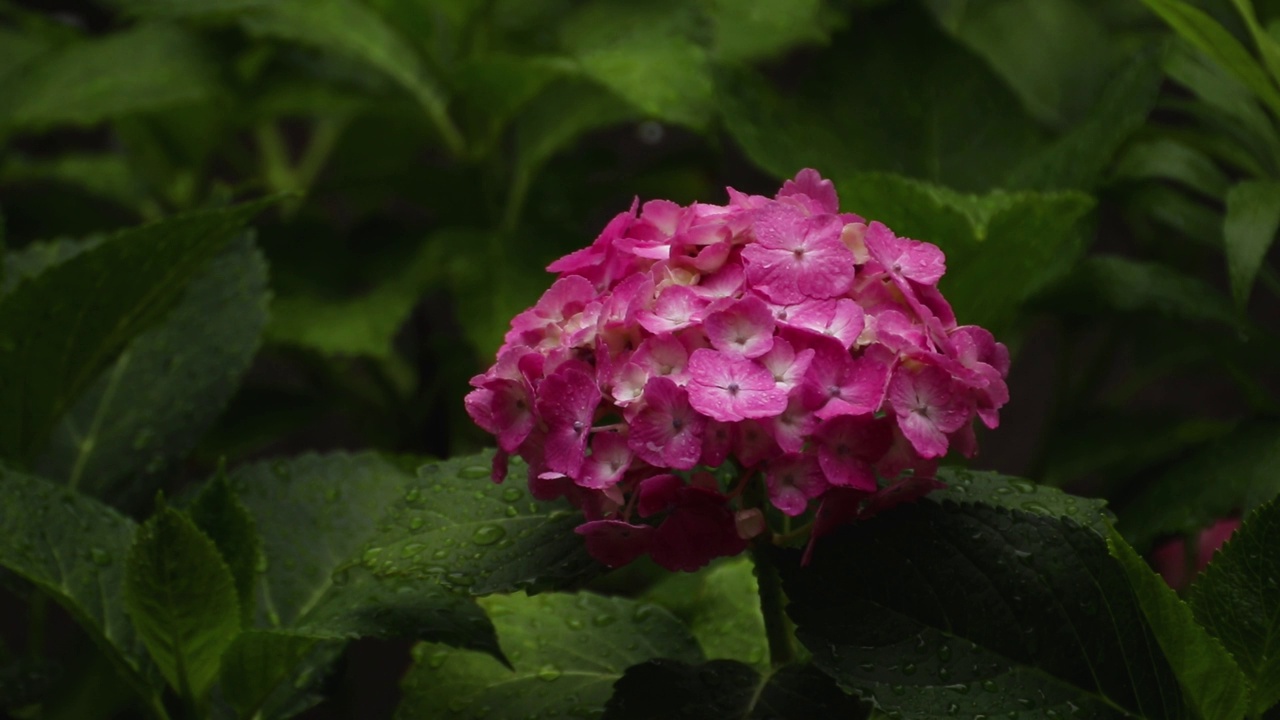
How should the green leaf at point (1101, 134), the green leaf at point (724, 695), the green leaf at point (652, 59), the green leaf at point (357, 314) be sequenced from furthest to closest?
the green leaf at point (357, 314), the green leaf at point (652, 59), the green leaf at point (1101, 134), the green leaf at point (724, 695)

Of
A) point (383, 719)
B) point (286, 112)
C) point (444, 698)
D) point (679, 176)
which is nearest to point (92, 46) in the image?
point (286, 112)

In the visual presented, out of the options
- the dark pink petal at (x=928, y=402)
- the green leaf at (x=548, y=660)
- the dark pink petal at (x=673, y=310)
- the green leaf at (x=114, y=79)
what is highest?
the dark pink petal at (x=673, y=310)

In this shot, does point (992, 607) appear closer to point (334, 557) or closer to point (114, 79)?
point (334, 557)

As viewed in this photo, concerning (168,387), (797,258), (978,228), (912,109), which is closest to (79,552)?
(168,387)

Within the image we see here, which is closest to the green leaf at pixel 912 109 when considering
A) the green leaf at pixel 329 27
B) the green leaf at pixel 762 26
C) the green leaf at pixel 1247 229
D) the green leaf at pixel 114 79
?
the green leaf at pixel 762 26

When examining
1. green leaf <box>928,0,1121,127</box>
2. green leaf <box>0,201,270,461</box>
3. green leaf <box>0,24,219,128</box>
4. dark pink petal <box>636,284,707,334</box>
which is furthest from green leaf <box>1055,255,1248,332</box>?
green leaf <box>0,24,219,128</box>

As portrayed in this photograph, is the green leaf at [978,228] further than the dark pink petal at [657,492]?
Yes

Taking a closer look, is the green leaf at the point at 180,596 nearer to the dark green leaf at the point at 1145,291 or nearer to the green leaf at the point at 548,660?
the green leaf at the point at 548,660

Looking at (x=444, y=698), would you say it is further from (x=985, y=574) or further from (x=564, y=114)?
(x=564, y=114)
